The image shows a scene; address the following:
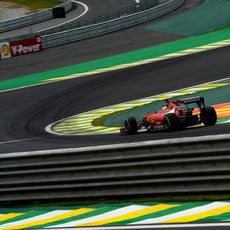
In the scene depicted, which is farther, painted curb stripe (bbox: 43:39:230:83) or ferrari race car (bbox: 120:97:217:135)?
painted curb stripe (bbox: 43:39:230:83)

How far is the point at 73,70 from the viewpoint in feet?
116

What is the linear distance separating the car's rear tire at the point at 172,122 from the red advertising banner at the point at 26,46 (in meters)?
27.1

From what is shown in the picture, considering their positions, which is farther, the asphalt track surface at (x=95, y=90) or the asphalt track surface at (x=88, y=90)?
the asphalt track surface at (x=95, y=90)

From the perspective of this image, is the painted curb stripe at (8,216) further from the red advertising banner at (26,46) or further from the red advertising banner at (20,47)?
the red advertising banner at (26,46)

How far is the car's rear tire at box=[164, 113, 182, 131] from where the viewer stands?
16.2 metres

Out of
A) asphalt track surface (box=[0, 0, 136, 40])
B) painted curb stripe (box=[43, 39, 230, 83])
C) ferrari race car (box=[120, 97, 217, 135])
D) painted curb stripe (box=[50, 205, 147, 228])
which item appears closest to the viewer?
painted curb stripe (box=[50, 205, 147, 228])

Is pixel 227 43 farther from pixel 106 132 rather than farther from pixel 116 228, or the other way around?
pixel 116 228

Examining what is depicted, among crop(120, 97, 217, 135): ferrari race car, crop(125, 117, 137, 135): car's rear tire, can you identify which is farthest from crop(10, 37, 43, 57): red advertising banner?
crop(120, 97, 217, 135): ferrari race car

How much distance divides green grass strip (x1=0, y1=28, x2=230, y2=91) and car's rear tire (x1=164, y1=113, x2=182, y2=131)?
17953 millimetres

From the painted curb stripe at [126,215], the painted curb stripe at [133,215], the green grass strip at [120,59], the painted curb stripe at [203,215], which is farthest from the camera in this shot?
the green grass strip at [120,59]

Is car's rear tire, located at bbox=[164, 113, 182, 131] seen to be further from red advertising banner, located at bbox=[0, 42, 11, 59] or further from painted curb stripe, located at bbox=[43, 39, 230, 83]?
red advertising banner, located at bbox=[0, 42, 11, 59]

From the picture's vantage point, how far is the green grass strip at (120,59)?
34562 millimetres

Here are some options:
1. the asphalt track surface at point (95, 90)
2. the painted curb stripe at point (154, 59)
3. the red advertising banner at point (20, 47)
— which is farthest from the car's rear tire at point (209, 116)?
the red advertising banner at point (20, 47)

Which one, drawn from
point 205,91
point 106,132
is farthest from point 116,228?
point 205,91
